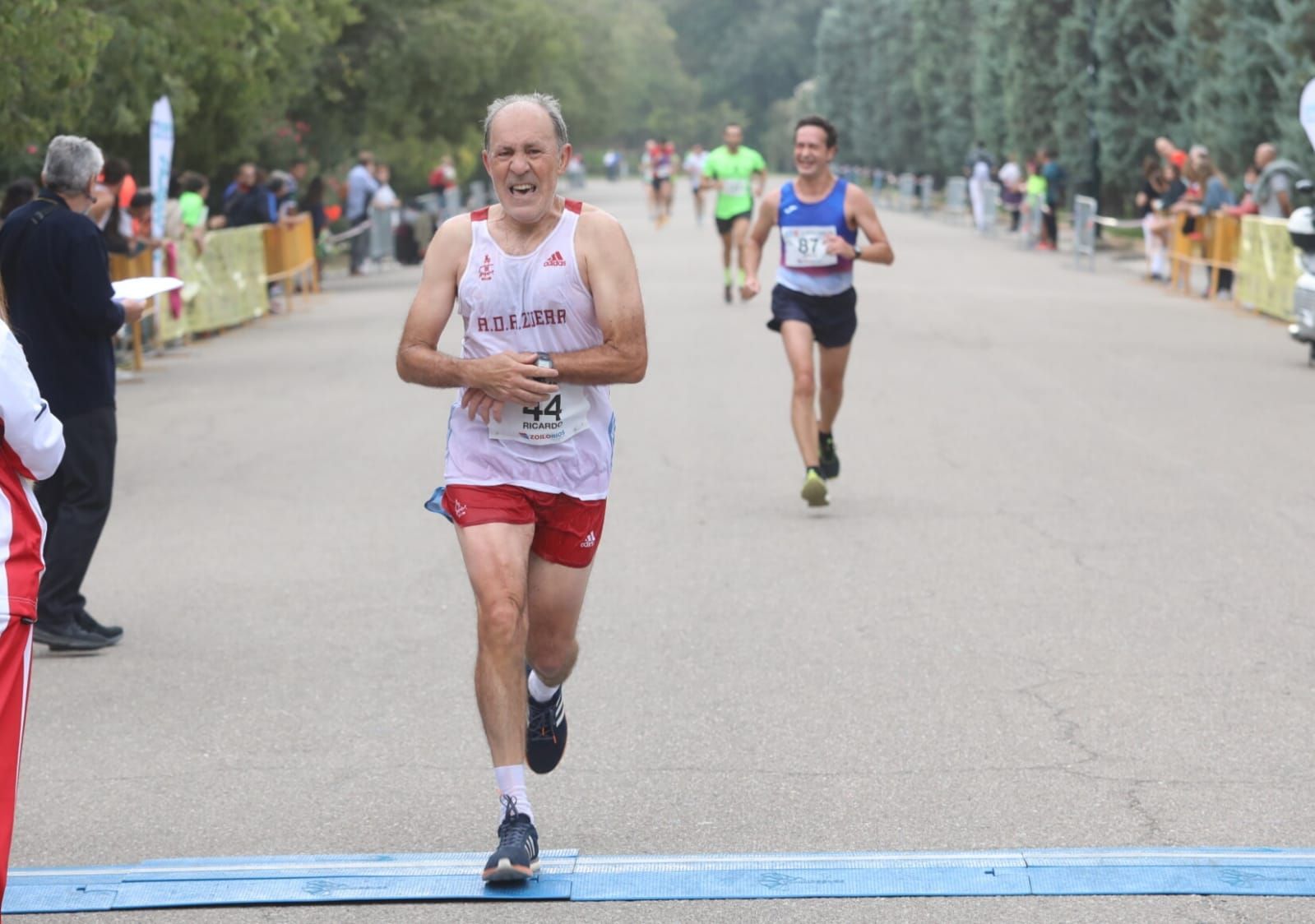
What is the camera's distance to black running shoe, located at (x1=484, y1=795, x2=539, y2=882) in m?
5.04

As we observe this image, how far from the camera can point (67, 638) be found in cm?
812

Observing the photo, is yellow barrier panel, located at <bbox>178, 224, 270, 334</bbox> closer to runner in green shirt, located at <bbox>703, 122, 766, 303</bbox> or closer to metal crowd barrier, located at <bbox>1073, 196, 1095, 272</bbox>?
runner in green shirt, located at <bbox>703, 122, 766, 303</bbox>

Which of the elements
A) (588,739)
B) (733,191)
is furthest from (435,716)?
(733,191)

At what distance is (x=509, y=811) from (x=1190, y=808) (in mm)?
1898

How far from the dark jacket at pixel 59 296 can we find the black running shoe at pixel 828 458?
4549 mm

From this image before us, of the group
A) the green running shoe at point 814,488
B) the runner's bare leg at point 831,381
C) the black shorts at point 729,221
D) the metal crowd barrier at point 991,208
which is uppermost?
the runner's bare leg at point 831,381

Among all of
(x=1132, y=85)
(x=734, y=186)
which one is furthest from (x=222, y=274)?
(x=1132, y=85)

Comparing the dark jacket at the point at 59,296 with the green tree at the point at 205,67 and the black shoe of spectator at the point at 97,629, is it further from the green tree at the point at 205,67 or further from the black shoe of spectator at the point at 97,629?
the green tree at the point at 205,67

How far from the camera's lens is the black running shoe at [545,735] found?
583cm

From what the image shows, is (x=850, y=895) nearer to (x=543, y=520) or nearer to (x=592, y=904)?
(x=592, y=904)

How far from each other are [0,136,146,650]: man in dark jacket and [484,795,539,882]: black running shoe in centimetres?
331

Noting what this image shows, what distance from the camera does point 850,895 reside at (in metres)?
5.02

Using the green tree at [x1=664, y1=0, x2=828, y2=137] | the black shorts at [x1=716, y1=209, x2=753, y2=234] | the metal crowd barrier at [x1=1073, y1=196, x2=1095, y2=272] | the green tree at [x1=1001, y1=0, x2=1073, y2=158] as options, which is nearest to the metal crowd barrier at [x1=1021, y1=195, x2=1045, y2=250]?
the metal crowd barrier at [x1=1073, y1=196, x2=1095, y2=272]

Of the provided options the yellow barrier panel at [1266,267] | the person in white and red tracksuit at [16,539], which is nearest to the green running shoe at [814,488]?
the person in white and red tracksuit at [16,539]
